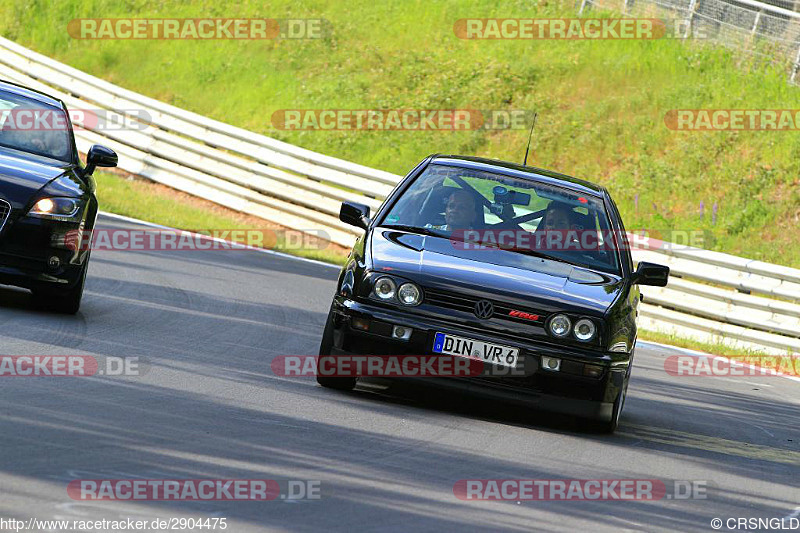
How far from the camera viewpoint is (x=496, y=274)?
8164mm

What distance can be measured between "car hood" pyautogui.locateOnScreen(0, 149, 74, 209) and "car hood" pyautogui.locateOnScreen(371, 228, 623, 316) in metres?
2.70

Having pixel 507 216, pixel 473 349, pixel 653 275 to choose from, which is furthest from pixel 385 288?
pixel 653 275

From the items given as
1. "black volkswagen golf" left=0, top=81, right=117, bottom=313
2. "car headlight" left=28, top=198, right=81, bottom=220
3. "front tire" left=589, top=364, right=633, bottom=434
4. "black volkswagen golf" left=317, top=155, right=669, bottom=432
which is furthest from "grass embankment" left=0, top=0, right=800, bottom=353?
"front tire" left=589, top=364, right=633, bottom=434

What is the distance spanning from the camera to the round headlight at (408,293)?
799 centimetres

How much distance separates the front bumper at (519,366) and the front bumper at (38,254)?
8.99 ft

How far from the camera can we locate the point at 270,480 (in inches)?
229

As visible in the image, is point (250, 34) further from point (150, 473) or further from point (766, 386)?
point (150, 473)

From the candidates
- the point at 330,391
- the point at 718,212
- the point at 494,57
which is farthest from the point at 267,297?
the point at 494,57

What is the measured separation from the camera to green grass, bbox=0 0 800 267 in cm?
2189

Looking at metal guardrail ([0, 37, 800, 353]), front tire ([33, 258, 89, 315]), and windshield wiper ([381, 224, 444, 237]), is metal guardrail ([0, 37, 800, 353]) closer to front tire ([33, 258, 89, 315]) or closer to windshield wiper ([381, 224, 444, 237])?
windshield wiper ([381, 224, 444, 237])

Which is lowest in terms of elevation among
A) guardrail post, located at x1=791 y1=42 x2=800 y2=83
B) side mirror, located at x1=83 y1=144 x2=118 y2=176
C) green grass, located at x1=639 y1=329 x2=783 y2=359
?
green grass, located at x1=639 y1=329 x2=783 y2=359

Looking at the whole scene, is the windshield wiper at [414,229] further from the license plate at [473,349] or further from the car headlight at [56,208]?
the car headlight at [56,208]

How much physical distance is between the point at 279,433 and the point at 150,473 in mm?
1307

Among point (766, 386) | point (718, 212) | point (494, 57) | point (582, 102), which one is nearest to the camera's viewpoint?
point (766, 386)
